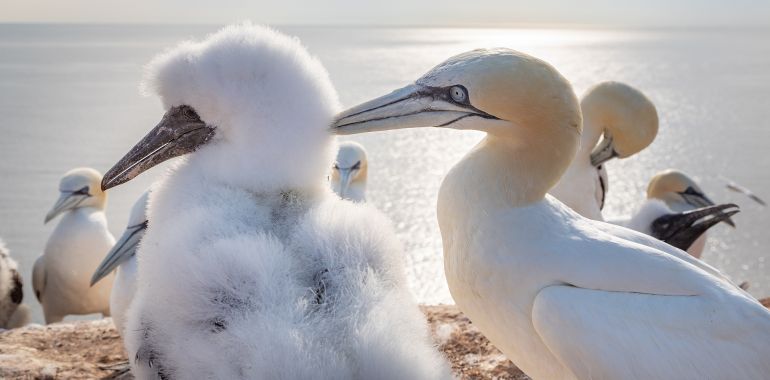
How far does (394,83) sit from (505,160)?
45.2 feet

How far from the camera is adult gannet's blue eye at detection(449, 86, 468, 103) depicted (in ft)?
7.45

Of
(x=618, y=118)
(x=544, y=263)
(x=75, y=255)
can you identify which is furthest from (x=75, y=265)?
(x=544, y=263)

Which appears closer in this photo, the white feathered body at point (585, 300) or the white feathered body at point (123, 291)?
the white feathered body at point (585, 300)

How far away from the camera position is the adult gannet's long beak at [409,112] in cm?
229

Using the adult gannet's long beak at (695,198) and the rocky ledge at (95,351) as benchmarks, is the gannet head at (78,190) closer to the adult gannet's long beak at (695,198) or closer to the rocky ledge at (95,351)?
the rocky ledge at (95,351)

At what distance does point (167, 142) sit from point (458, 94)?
853 millimetres

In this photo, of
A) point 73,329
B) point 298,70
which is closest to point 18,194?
point 73,329

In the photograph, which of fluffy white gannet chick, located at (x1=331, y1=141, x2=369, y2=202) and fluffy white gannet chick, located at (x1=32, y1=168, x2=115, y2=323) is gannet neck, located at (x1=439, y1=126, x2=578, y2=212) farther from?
fluffy white gannet chick, located at (x1=32, y1=168, x2=115, y2=323)

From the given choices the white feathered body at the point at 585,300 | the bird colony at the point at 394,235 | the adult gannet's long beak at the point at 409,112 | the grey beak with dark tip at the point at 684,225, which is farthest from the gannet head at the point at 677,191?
the adult gannet's long beak at the point at 409,112

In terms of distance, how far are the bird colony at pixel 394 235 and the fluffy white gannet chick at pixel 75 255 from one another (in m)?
3.38

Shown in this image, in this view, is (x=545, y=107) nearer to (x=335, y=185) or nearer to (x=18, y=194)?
(x=335, y=185)

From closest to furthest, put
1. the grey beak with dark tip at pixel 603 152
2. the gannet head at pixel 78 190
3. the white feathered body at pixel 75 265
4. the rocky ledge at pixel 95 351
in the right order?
1. the rocky ledge at pixel 95 351
2. the grey beak with dark tip at pixel 603 152
3. the white feathered body at pixel 75 265
4. the gannet head at pixel 78 190

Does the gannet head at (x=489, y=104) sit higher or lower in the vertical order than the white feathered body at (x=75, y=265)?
higher

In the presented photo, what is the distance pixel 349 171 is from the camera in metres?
6.07
